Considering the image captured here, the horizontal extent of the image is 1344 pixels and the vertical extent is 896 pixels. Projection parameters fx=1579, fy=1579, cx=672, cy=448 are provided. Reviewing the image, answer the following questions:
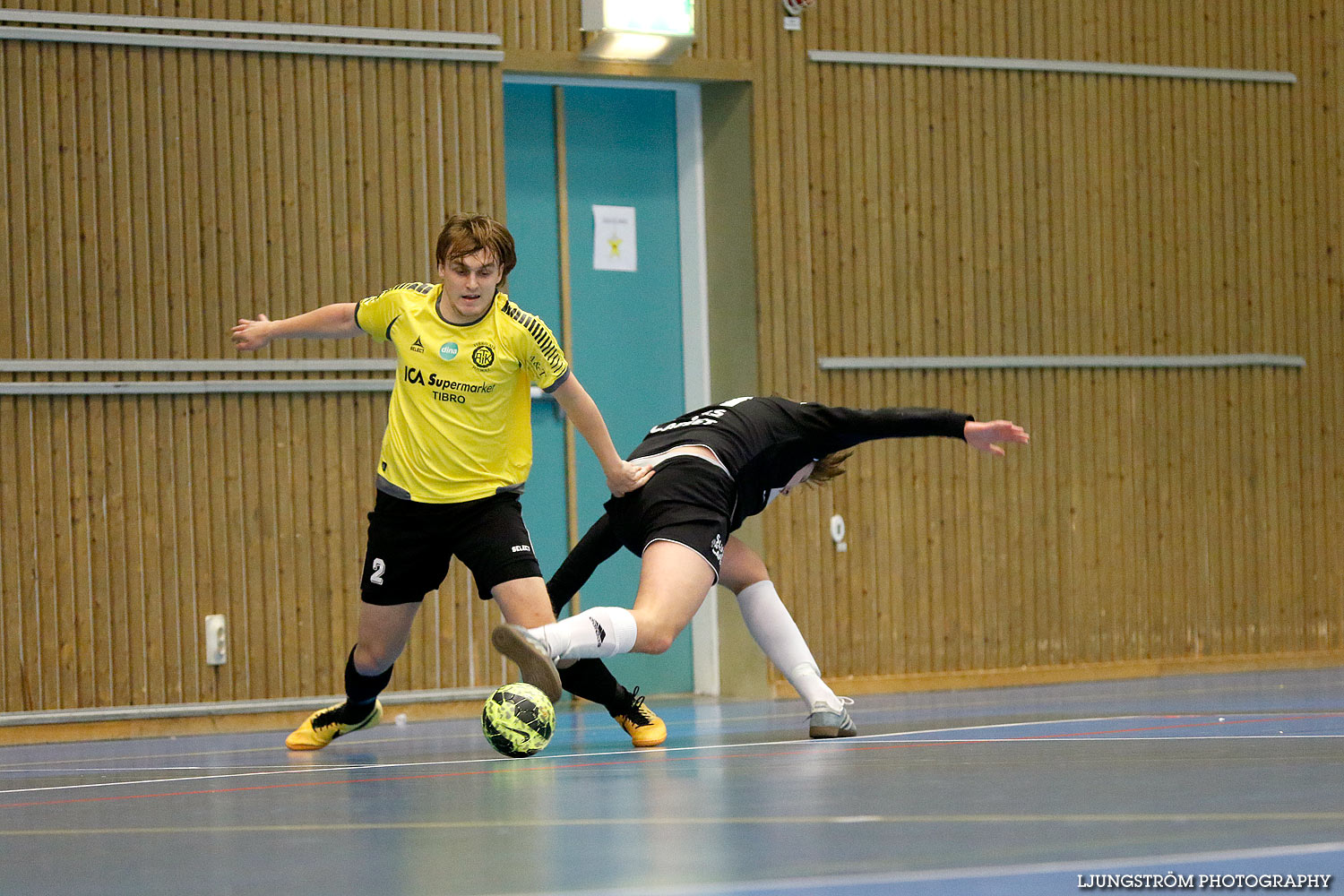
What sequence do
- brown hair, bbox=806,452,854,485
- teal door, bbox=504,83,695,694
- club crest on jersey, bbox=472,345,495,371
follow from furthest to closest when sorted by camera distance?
teal door, bbox=504,83,695,694 < brown hair, bbox=806,452,854,485 < club crest on jersey, bbox=472,345,495,371

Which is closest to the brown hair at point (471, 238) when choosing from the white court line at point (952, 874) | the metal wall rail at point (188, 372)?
the white court line at point (952, 874)

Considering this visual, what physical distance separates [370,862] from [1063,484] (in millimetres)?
7141

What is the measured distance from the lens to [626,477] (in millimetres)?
4871

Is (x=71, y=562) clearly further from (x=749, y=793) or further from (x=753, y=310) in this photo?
(x=749, y=793)

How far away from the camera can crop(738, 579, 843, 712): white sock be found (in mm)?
A: 5090

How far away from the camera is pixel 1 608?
24.1 feet

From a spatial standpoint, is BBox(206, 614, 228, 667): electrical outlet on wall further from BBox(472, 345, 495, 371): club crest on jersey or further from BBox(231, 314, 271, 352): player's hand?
BBox(472, 345, 495, 371): club crest on jersey

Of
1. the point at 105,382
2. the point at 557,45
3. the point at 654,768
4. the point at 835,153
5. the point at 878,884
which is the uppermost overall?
the point at 557,45

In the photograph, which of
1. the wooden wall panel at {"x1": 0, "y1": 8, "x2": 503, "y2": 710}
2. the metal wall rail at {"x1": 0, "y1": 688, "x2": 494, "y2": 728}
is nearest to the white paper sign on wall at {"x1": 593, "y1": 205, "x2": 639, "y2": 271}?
the wooden wall panel at {"x1": 0, "y1": 8, "x2": 503, "y2": 710}

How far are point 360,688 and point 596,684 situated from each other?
0.84 meters

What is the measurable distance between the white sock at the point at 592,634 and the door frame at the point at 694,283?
178 inches

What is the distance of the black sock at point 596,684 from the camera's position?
203 inches

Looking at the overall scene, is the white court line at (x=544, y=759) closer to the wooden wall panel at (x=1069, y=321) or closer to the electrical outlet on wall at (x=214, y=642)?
the electrical outlet on wall at (x=214, y=642)

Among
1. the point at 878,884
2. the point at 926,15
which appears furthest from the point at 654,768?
the point at 926,15
